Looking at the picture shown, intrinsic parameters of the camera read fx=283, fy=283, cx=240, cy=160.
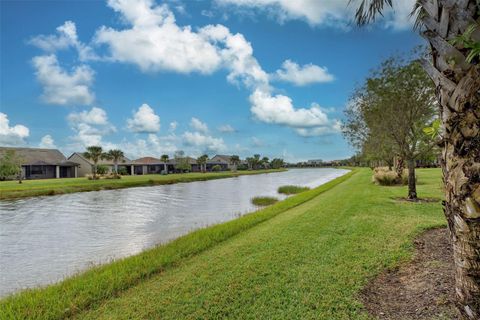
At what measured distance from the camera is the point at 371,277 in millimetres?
4621

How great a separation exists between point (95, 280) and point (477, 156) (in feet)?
20.5

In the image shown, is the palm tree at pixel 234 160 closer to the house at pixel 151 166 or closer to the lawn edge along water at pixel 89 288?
the house at pixel 151 166

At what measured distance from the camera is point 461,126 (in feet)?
7.64

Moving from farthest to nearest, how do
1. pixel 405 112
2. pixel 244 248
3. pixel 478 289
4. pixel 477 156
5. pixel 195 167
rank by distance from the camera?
pixel 195 167, pixel 405 112, pixel 244 248, pixel 478 289, pixel 477 156

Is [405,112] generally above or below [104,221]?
above

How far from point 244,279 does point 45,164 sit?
2385 inches

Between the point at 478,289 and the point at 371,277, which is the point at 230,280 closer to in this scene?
the point at 371,277

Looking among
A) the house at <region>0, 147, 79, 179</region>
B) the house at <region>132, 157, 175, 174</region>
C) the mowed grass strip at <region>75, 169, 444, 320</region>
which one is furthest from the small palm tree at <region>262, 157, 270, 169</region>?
the mowed grass strip at <region>75, 169, 444, 320</region>

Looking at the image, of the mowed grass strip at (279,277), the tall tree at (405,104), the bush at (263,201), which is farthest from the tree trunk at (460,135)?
the bush at (263,201)

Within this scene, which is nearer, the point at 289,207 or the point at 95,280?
the point at 95,280

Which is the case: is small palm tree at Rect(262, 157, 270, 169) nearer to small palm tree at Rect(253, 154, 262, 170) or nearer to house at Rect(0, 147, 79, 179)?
small palm tree at Rect(253, 154, 262, 170)

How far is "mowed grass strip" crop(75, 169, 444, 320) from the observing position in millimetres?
3955

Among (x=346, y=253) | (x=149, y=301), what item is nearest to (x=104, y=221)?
(x=149, y=301)

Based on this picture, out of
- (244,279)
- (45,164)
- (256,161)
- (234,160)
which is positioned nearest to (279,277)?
(244,279)
